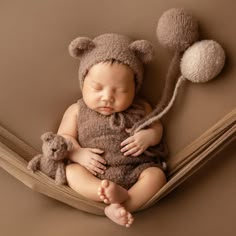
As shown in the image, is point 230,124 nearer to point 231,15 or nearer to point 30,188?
point 231,15

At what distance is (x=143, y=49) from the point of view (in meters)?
1.13

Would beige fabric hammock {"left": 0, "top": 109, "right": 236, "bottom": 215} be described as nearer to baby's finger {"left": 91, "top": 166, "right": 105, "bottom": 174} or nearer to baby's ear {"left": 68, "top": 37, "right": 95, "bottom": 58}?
baby's finger {"left": 91, "top": 166, "right": 105, "bottom": 174}

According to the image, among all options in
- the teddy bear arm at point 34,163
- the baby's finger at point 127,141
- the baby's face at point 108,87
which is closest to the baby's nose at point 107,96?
the baby's face at point 108,87

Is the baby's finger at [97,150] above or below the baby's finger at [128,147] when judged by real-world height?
below

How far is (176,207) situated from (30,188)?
34 centimetres

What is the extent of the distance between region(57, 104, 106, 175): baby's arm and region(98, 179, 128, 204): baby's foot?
9 cm

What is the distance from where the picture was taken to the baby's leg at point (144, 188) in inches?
42.0

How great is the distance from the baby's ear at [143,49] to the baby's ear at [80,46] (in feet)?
0.32

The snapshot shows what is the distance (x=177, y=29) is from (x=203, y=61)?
99 millimetres

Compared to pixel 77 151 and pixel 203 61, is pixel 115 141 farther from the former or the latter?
pixel 203 61

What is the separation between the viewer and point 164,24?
116cm

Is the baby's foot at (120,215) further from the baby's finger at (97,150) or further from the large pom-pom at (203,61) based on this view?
the large pom-pom at (203,61)

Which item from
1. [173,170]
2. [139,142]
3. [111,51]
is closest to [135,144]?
[139,142]

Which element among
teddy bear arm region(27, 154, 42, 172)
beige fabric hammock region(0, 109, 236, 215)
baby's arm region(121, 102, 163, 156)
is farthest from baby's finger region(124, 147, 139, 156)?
teddy bear arm region(27, 154, 42, 172)
